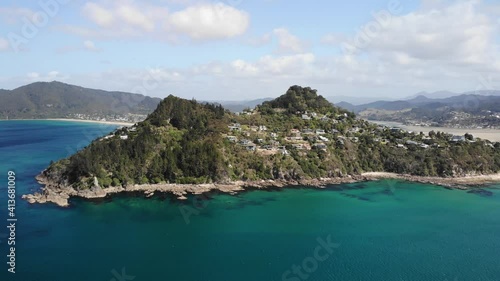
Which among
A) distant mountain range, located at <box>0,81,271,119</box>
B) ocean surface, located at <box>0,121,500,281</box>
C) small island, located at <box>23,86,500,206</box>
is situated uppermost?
distant mountain range, located at <box>0,81,271,119</box>

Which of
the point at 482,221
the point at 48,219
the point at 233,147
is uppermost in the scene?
the point at 233,147

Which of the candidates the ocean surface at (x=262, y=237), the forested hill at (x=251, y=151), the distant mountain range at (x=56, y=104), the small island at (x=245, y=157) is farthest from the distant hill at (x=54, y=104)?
the ocean surface at (x=262, y=237)

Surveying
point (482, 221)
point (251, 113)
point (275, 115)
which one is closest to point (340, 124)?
point (275, 115)

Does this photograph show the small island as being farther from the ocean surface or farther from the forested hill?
the ocean surface

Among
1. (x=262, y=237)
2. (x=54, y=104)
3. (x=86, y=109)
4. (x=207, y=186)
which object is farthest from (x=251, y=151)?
(x=54, y=104)

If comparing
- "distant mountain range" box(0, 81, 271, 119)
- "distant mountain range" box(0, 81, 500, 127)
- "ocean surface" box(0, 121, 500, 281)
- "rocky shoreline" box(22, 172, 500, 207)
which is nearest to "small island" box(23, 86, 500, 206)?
"rocky shoreline" box(22, 172, 500, 207)

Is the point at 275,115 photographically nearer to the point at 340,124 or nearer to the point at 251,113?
the point at 251,113

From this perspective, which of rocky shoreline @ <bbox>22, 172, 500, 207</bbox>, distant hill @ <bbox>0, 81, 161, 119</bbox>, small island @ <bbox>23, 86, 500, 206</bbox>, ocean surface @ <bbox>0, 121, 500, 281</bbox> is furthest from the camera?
distant hill @ <bbox>0, 81, 161, 119</bbox>
